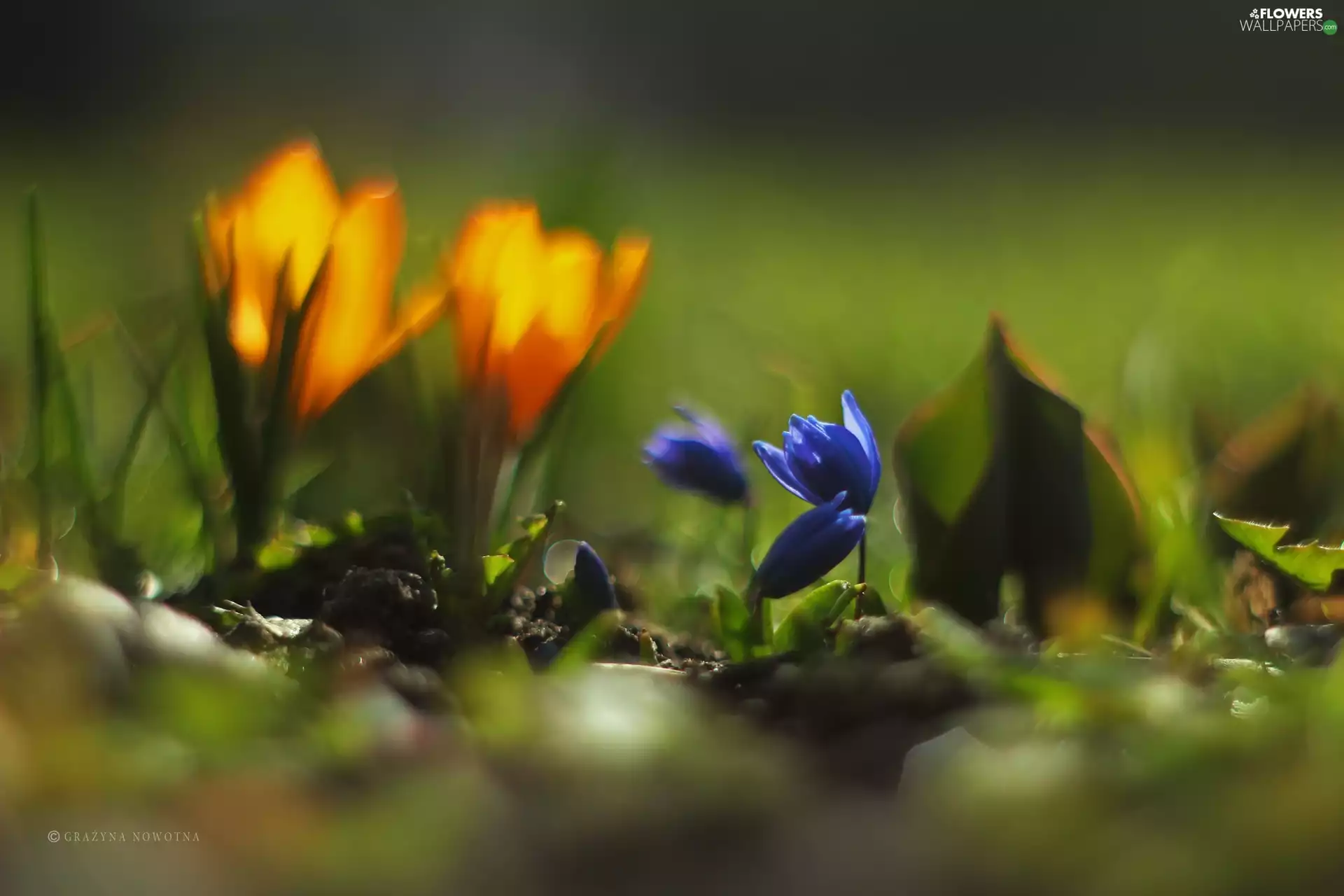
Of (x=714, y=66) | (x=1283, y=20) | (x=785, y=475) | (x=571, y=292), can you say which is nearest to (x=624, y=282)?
(x=571, y=292)

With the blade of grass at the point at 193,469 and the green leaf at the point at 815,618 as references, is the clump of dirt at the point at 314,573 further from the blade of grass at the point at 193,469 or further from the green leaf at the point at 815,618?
the green leaf at the point at 815,618

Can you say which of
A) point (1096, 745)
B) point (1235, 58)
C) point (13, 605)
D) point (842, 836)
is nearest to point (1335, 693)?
point (1096, 745)

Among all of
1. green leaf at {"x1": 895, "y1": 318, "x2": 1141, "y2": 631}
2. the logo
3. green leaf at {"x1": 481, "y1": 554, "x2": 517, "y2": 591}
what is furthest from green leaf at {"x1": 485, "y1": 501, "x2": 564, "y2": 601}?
the logo

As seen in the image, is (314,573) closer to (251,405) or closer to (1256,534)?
(251,405)

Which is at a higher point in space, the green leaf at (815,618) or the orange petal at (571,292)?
the orange petal at (571,292)

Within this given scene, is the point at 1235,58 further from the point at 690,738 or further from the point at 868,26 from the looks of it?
the point at 690,738

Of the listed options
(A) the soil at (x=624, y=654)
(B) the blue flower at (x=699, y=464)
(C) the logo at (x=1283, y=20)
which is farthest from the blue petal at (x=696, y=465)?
(C) the logo at (x=1283, y=20)

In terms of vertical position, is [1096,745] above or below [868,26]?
below
